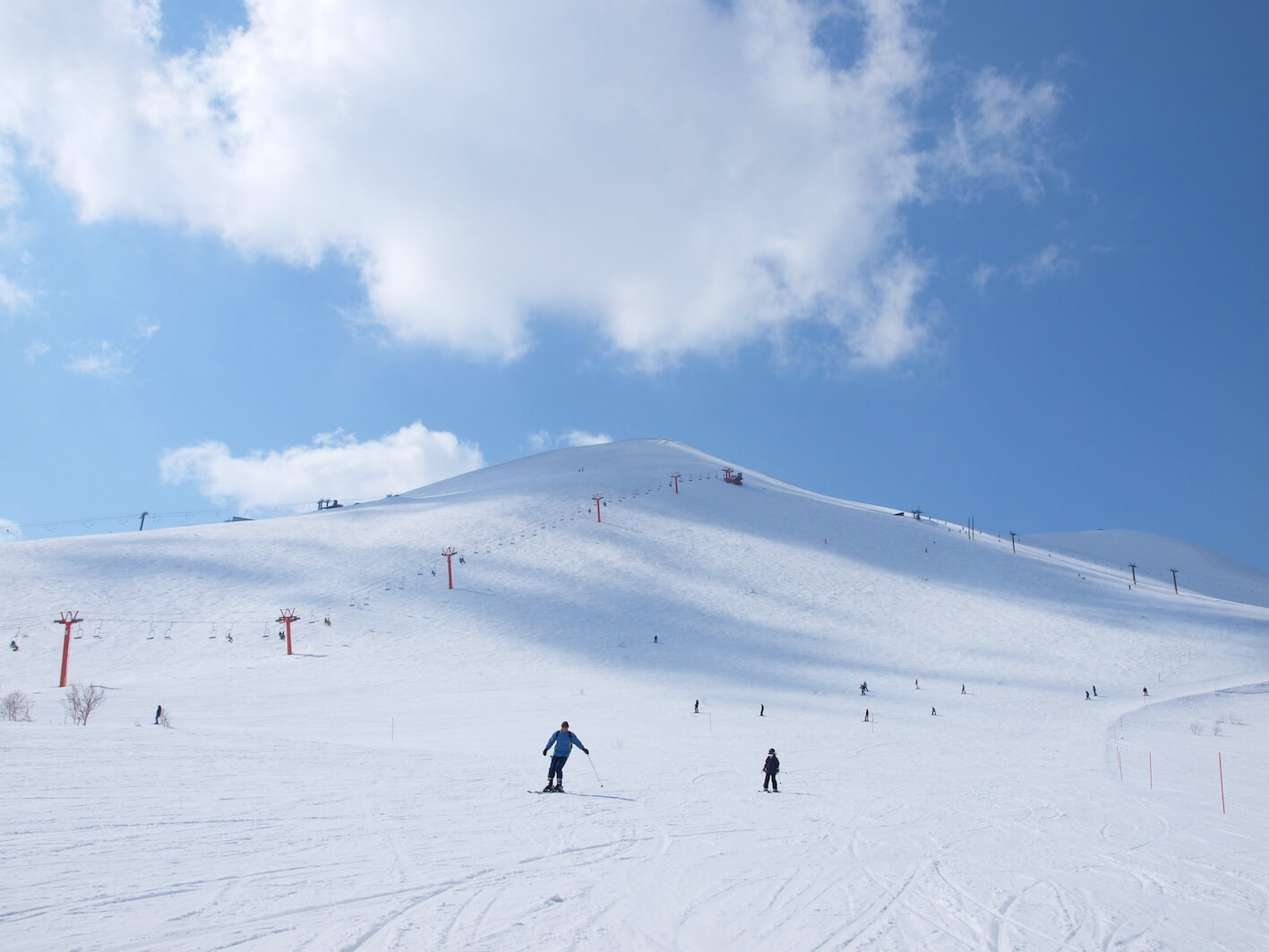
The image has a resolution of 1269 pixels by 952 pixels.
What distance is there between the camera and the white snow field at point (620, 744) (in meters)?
6.60

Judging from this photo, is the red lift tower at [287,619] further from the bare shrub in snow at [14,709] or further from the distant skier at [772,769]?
the distant skier at [772,769]

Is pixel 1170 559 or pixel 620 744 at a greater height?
pixel 1170 559

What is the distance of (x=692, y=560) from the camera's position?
51.1m

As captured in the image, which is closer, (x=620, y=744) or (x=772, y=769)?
(x=772, y=769)

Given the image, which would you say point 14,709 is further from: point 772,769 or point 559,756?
point 772,769

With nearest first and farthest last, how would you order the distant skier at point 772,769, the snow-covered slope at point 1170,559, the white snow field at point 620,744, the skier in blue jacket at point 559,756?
the white snow field at point 620,744 < the skier in blue jacket at point 559,756 < the distant skier at point 772,769 < the snow-covered slope at point 1170,559

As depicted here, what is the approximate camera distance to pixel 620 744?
61.7 feet

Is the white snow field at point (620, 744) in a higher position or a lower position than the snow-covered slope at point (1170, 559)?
lower

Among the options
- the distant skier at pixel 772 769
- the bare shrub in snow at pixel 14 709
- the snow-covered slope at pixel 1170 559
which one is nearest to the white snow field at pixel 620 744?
the distant skier at pixel 772 769

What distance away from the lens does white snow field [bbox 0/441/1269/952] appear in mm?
6598

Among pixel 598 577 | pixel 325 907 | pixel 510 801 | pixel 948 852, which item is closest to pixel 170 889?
pixel 325 907

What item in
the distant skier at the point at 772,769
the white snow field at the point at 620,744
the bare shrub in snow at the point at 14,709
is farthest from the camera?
the bare shrub in snow at the point at 14,709

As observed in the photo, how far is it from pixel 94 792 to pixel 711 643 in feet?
101

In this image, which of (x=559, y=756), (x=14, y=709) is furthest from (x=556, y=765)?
(x=14, y=709)
